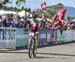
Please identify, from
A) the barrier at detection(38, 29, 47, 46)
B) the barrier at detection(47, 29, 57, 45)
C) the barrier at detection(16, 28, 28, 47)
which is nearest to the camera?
the barrier at detection(16, 28, 28, 47)

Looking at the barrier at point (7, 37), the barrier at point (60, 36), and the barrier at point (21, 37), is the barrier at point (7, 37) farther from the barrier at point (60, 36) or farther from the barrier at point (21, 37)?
the barrier at point (60, 36)

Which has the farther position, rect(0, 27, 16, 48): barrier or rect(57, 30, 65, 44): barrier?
rect(57, 30, 65, 44): barrier

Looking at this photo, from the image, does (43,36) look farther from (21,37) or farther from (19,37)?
(19,37)

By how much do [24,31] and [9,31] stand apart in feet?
5.75

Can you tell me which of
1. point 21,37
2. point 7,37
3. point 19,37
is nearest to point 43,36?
point 21,37

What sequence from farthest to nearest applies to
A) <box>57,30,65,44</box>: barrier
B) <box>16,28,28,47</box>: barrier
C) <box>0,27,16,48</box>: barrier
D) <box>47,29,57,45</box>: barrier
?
<box>57,30,65,44</box>: barrier
<box>47,29,57,45</box>: barrier
<box>16,28,28,47</box>: barrier
<box>0,27,16,48</box>: barrier

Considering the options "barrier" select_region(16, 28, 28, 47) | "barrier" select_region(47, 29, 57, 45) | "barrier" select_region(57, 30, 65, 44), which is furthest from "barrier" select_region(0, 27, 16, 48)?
"barrier" select_region(57, 30, 65, 44)

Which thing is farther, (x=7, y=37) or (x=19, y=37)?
(x=19, y=37)

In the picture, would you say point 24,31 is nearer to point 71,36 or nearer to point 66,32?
point 66,32

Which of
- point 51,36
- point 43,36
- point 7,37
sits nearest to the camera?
point 7,37

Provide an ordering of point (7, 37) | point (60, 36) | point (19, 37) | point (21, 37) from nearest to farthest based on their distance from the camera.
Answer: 1. point (7, 37)
2. point (19, 37)
3. point (21, 37)
4. point (60, 36)

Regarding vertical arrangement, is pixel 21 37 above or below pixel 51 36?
above

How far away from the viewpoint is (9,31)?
22.9m

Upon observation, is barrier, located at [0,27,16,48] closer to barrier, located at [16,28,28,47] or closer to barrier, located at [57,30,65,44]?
barrier, located at [16,28,28,47]
